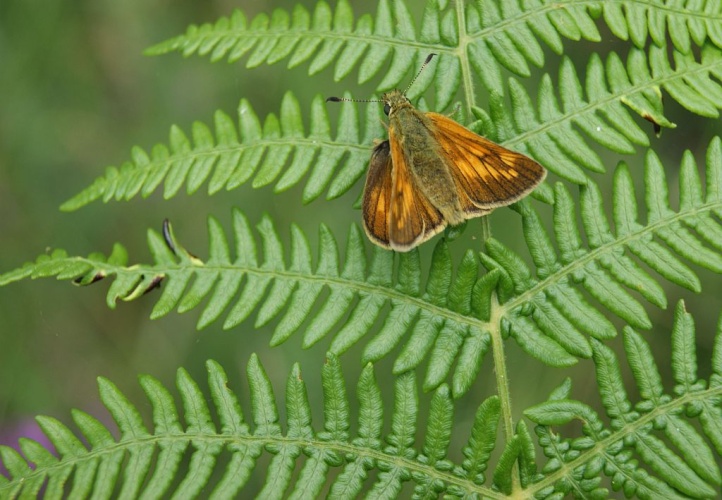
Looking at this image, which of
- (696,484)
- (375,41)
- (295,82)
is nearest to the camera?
(696,484)

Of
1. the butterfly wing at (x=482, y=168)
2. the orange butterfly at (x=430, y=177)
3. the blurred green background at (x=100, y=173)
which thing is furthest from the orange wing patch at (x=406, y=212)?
the blurred green background at (x=100, y=173)

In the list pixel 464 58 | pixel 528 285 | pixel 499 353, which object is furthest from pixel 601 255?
pixel 464 58

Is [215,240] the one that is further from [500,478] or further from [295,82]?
[295,82]

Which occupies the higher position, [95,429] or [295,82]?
[295,82]

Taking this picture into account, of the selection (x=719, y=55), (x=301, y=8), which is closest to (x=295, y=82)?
(x=301, y=8)

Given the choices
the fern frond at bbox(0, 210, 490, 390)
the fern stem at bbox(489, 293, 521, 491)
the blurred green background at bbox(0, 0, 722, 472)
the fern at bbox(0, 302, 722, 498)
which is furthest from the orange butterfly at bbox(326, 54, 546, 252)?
the blurred green background at bbox(0, 0, 722, 472)

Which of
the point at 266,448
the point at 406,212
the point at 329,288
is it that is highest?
the point at 406,212

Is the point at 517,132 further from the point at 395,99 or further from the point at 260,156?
the point at 260,156
